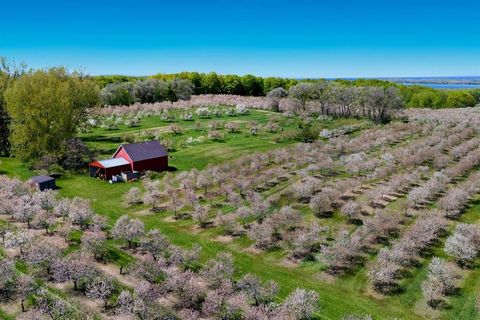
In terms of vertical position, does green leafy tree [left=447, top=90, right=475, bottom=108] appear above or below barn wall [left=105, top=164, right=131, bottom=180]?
above

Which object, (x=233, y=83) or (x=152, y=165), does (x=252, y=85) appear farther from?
(x=152, y=165)

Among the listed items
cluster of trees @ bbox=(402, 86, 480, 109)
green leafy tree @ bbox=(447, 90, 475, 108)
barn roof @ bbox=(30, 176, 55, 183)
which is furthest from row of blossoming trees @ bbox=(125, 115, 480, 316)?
green leafy tree @ bbox=(447, 90, 475, 108)

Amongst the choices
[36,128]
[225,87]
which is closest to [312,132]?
[36,128]

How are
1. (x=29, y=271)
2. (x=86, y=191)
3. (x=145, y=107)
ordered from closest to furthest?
(x=29, y=271) < (x=86, y=191) < (x=145, y=107)

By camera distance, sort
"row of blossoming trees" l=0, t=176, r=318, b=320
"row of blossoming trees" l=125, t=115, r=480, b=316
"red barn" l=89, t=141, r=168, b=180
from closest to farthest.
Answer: "row of blossoming trees" l=0, t=176, r=318, b=320 < "row of blossoming trees" l=125, t=115, r=480, b=316 < "red barn" l=89, t=141, r=168, b=180

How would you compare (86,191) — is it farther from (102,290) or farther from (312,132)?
(312,132)

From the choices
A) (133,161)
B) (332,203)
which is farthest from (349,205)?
(133,161)

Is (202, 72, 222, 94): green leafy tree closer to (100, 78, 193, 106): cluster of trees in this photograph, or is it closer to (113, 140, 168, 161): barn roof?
(100, 78, 193, 106): cluster of trees
